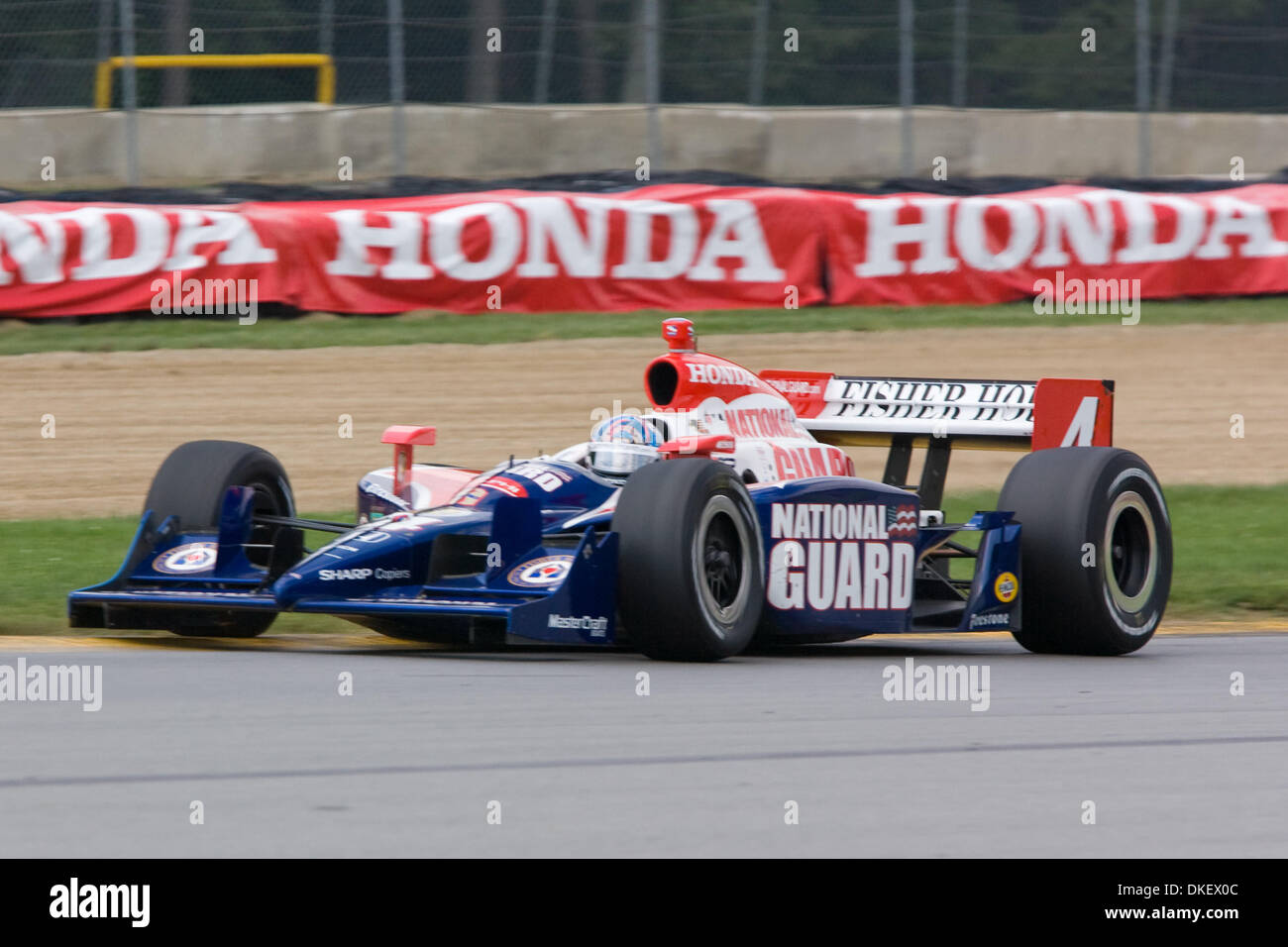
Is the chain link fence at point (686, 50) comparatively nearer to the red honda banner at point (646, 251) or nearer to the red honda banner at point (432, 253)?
the red honda banner at point (646, 251)

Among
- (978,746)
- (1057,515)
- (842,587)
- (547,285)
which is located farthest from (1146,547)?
(547,285)

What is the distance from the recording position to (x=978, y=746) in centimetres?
617

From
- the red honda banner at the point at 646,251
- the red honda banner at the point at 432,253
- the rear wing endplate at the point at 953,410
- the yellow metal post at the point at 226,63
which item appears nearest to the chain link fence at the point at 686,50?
the yellow metal post at the point at 226,63

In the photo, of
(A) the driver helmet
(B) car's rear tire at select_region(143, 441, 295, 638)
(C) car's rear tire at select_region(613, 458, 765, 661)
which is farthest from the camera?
(A) the driver helmet

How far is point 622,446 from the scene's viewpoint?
8.70 meters

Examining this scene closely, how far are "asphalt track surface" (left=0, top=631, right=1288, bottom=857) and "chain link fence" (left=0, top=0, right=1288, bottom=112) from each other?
515 inches

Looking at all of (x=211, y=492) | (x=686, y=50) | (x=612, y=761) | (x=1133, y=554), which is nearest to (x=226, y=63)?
(x=686, y=50)

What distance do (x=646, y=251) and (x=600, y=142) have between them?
7.87ft

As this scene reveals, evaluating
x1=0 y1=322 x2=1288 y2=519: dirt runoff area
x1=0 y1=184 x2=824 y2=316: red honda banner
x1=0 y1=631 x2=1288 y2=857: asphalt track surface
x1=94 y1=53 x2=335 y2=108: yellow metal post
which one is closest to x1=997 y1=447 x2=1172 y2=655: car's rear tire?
x1=0 y1=631 x2=1288 y2=857: asphalt track surface

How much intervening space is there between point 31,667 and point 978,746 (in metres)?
3.31

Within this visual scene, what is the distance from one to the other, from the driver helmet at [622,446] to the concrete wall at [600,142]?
12116mm

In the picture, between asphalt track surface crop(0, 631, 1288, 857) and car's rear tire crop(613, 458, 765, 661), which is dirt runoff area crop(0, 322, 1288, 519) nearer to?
car's rear tire crop(613, 458, 765, 661)

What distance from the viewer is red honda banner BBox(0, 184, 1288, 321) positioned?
59.0 ft

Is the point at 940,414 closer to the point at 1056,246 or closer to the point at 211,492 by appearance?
the point at 211,492
